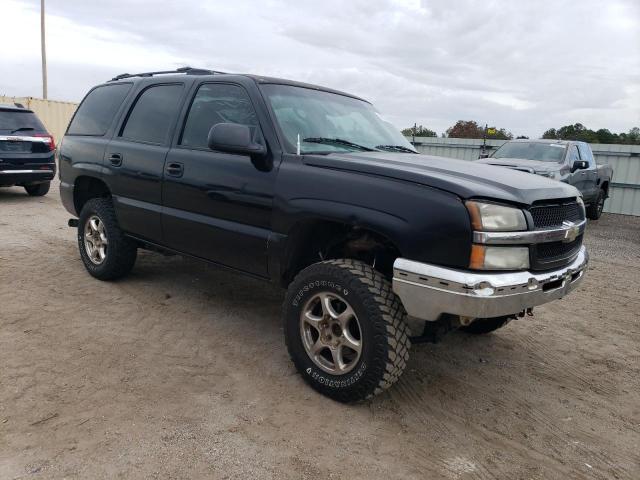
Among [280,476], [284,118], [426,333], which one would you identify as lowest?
[280,476]

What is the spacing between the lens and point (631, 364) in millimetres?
3973

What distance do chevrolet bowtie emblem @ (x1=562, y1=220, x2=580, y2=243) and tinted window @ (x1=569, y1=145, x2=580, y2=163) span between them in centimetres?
799

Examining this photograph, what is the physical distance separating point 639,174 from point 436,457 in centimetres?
1463

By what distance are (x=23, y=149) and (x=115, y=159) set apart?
643 centimetres

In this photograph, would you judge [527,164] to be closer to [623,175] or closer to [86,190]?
[623,175]

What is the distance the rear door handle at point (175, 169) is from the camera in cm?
400

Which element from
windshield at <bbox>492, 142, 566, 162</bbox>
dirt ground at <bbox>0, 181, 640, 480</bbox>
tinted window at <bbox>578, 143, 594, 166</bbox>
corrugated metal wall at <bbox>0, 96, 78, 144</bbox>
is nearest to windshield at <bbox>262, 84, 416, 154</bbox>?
dirt ground at <bbox>0, 181, 640, 480</bbox>

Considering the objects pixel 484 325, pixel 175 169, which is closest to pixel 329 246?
pixel 175 169

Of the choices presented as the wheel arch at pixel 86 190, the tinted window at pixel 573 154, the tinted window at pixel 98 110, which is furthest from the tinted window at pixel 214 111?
the tinted window at pixel 573 154

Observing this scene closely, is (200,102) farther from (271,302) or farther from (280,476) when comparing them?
(280,476)

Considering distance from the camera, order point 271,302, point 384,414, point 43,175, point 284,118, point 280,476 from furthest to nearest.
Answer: point 43,175 < point 271,302 < point 284,118 < point 384,414 < point 280,476

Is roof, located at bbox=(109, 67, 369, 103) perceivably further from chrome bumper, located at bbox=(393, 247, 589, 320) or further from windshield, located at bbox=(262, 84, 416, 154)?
chrome bumper, located at bbox=(393, 247, 589, 320)

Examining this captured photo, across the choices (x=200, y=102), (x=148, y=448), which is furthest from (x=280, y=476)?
(x=200, y=102)

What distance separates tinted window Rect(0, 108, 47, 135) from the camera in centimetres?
956
